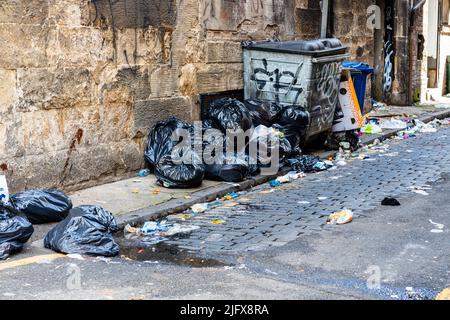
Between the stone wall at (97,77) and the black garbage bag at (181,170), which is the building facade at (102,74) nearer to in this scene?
the stone wall at (97,77)

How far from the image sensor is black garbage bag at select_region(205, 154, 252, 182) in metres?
7.79

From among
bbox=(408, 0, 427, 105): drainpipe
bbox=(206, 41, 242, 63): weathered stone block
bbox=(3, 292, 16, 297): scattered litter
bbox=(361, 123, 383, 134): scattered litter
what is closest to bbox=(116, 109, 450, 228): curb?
bbox=(206, 41, 242, 63): weathered stone block

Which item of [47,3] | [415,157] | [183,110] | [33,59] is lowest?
[415,157]

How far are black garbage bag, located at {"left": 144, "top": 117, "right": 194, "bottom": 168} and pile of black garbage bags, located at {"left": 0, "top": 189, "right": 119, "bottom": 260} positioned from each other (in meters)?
2.14

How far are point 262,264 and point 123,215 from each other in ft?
5.61

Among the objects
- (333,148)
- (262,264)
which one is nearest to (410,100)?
(333,148)

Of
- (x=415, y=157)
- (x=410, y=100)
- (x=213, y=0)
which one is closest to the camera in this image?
(x=213, y=0)

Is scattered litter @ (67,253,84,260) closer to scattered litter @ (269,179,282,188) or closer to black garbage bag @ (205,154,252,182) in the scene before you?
black garbage bag @ (205,154,252,182)

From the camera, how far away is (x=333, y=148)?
1032cm

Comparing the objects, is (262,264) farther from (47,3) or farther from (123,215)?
(47,3)

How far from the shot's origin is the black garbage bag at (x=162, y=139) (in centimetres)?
793

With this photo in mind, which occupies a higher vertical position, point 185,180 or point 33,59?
point 33,59

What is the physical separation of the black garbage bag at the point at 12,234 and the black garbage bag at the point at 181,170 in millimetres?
2259

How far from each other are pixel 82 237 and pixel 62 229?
19 centimetres
